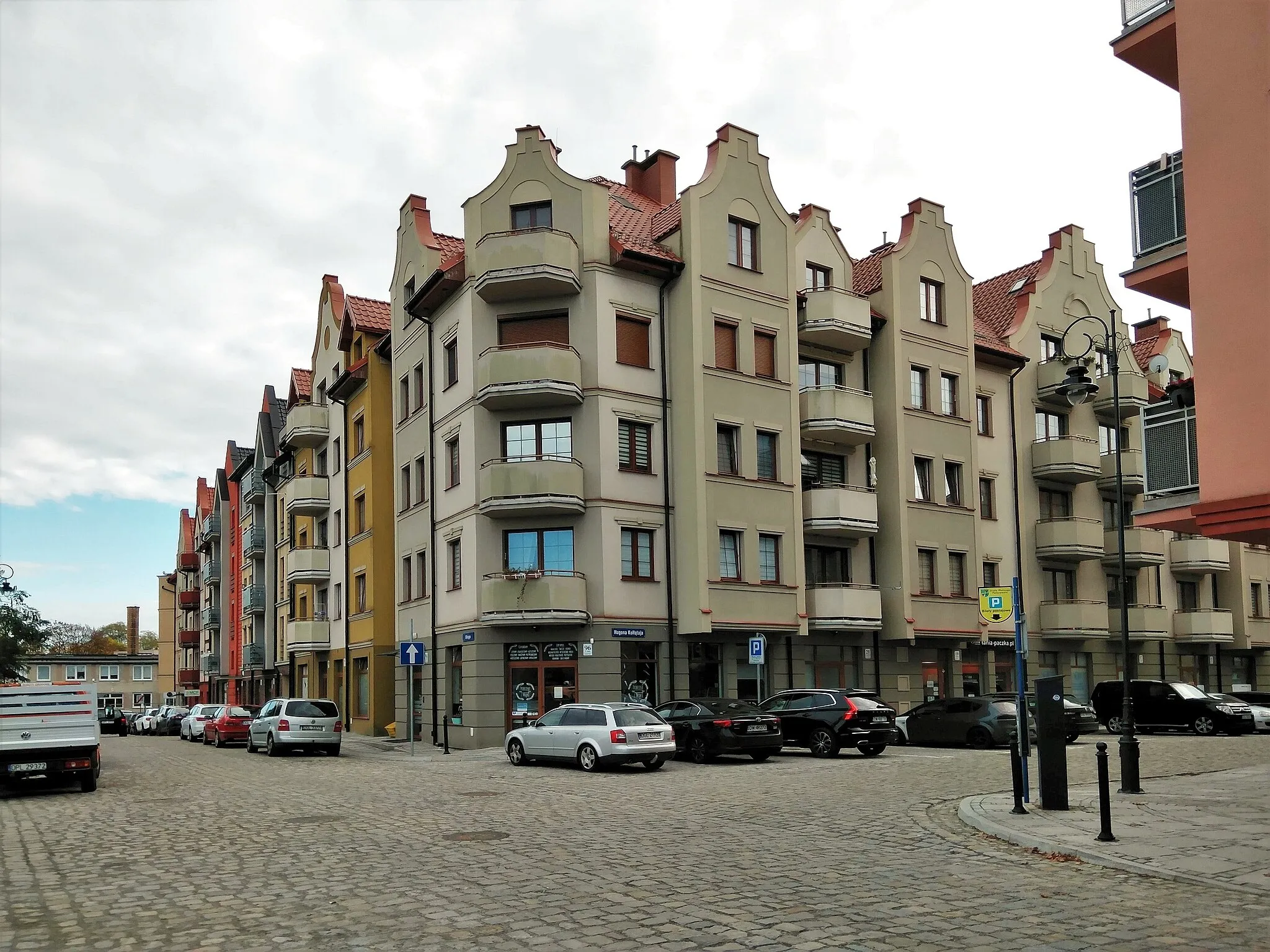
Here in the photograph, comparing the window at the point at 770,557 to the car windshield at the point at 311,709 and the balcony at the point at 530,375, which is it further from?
the car windshield at the point at 311,709

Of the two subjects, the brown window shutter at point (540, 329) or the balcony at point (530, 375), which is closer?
the balcony at point (530, 375)

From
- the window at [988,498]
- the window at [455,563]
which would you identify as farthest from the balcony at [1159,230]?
the window at [988,498]

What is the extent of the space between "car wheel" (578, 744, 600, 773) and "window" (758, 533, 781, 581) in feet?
38.6

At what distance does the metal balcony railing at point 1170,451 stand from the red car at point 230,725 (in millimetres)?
30691

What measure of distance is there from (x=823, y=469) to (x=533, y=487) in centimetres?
1063

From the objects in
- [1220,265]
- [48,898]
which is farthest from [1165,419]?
[48,898]

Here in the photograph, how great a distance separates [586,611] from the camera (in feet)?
105

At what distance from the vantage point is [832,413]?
36656 millimetres

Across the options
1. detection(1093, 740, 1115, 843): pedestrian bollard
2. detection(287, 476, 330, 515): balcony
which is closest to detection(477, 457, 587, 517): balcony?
detection(287, 476, 330, 515): balcony

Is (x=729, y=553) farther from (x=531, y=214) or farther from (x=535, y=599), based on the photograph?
(x=531, y=214)

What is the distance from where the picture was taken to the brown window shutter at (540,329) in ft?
112

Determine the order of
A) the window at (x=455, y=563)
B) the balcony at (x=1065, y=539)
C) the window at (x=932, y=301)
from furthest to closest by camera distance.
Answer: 1. the balcony at (x=1065, y=539)
2. the window at (x=932, y=301)
3. the window at (x=455, y=563)

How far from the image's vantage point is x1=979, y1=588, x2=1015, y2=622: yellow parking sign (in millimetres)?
16656

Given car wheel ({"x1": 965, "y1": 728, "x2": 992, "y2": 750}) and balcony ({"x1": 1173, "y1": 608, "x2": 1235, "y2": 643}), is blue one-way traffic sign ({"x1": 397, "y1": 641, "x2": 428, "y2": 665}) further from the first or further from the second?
balcony ({"x1": 1173, "y1": 608, "x2": 1235, "y2": 643})
